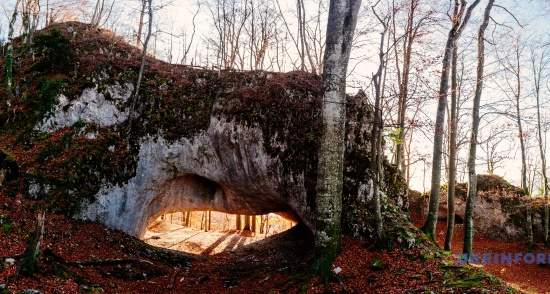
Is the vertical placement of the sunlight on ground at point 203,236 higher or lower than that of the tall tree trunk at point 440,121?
lower

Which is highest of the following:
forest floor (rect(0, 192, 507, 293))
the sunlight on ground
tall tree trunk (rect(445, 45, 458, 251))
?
tall tree trunk (rect(445, 45, 458, 251))

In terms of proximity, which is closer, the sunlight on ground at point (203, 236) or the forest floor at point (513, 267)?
the forest floor at point (513, 267)

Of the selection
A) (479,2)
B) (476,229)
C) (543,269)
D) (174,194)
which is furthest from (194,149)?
(476,229)

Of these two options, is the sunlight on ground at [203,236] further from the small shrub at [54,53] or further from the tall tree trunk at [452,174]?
the tall tree trunk at [452,174]

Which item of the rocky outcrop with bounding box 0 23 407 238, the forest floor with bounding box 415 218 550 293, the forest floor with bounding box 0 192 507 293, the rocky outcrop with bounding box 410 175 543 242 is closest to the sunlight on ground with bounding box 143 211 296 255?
the rocky outcrop with bounding box 0 23 407 238

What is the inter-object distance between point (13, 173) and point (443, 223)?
22.8 meters

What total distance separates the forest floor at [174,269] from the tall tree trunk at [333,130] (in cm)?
81

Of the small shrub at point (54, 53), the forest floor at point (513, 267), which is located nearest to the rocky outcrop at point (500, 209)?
the forest floor at point (513, 267)

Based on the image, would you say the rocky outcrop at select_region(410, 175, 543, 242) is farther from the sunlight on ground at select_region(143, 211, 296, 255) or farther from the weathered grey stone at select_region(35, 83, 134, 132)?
the weathered grey stone at select_region(35, 83, 134, 132)

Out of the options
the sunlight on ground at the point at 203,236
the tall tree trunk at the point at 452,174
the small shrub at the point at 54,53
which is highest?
the small shrub at the point at 54,53

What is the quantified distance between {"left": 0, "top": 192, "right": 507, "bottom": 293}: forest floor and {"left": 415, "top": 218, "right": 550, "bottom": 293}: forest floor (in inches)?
260

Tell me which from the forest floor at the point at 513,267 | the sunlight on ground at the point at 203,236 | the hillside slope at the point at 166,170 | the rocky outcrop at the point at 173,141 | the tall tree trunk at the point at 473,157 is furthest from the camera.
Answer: the sunlight on ground at the point at 203,236

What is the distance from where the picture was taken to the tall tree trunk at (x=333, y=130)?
27.0ft

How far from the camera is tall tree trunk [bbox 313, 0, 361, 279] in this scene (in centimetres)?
823
